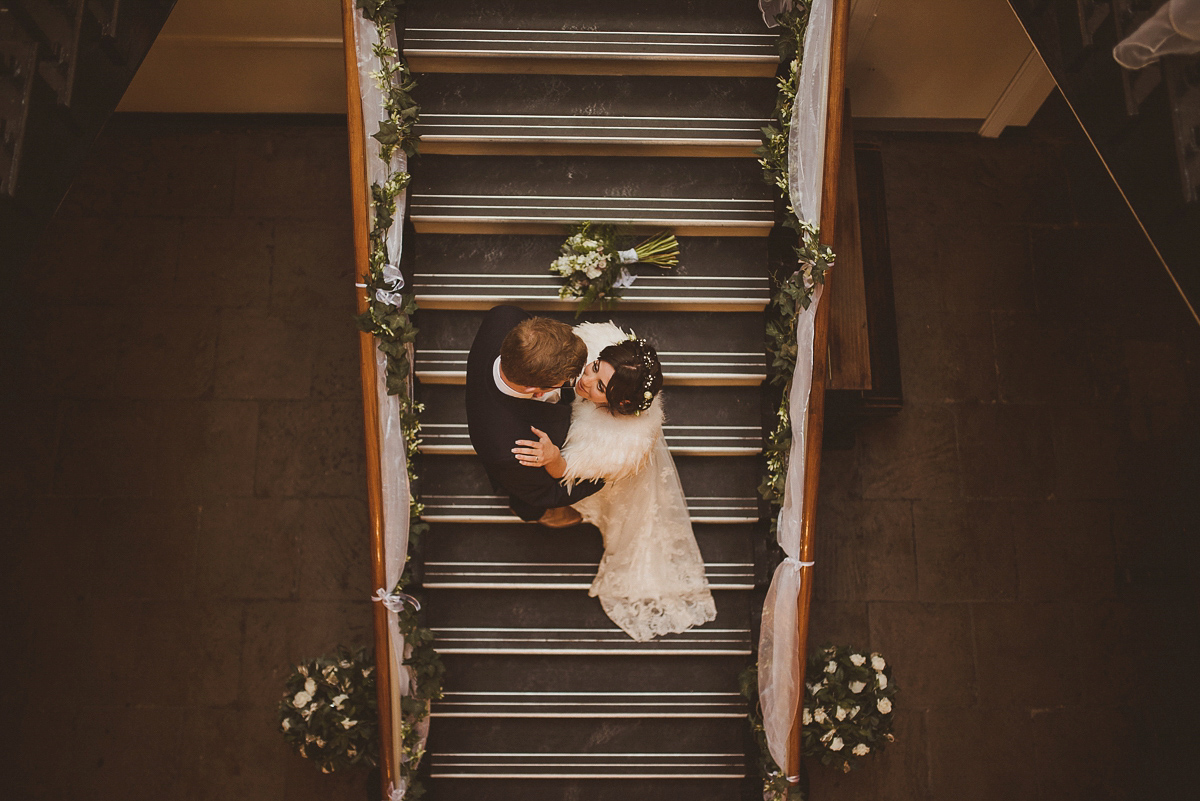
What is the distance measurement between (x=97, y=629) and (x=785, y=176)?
5.34 meters

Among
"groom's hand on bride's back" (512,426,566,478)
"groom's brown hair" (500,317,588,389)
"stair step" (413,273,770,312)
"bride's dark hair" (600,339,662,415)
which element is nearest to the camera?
"groom's brown hair" (500,317,588,389)

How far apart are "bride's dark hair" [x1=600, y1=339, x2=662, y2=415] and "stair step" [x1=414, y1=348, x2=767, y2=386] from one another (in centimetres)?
111

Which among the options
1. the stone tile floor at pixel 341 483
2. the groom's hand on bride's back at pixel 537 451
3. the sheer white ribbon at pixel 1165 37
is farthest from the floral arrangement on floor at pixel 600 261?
the sheer white ribbon at pixel 1165 37

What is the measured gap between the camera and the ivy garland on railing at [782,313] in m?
4.03

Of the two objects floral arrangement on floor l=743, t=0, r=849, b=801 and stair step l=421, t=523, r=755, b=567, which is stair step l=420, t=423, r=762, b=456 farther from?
stair step l=421, t=523, r=755, b=567

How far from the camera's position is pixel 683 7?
448 cm

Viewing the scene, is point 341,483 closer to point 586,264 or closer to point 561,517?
point 561,517

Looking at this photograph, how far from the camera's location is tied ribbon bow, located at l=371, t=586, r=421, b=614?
388cm

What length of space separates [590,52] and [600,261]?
127 cm

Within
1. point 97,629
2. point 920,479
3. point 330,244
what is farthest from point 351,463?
point 920,479

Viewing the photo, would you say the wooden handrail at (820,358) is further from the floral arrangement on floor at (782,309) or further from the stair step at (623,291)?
the stair step at (623,291)

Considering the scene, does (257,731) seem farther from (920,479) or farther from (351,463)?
(920,479)

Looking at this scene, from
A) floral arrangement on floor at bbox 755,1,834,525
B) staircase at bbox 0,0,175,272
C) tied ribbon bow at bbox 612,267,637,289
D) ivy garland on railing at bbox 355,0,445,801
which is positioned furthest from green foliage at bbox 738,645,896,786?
staircase at bbox 0,0,175,272

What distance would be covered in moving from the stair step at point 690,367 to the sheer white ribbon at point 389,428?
0.39 metres
